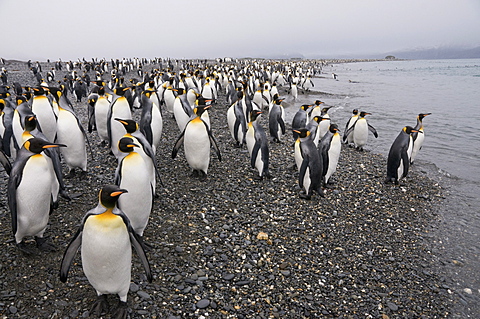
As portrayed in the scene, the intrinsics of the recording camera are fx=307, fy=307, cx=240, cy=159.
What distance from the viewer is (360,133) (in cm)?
877

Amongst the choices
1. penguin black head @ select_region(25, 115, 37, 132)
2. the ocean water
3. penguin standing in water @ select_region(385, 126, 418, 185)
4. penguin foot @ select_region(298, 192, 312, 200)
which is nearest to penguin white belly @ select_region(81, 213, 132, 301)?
penguin black head @ select_region(25, 115, 37, 132)

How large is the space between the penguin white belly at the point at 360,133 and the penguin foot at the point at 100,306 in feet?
25.7

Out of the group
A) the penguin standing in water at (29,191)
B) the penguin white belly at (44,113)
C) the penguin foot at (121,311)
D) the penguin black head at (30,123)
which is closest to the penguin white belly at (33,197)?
the penguin standing in water at (29,191)

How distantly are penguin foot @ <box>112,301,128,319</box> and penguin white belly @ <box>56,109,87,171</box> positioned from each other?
318 centimetres

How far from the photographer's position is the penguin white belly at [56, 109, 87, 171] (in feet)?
16.5

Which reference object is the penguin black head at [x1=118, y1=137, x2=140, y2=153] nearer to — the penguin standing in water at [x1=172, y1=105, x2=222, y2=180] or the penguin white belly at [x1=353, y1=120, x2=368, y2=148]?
the penguin standing in water at [x1=172, y1=105, x2=222, y2=180]

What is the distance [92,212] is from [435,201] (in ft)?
19.6

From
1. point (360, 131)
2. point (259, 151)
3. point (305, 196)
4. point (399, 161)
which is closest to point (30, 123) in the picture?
point (259, 151)

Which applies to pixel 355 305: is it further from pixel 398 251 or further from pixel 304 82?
pixel 304 82

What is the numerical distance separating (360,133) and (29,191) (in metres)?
8.00

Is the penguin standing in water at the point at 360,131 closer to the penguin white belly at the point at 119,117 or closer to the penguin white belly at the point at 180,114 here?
the penguin white belly at the point at 180,114

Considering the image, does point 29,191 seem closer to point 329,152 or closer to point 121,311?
point 121,311

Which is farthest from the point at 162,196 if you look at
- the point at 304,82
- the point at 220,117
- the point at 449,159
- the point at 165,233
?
the point at 304,82

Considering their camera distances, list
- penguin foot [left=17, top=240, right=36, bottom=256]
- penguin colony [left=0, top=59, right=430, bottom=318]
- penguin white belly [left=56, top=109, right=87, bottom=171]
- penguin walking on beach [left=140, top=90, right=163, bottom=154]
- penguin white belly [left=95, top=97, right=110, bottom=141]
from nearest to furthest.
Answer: penguin colony [left=0, top=59, right=430, bottom=318]
penguin foot [left=17, top=240, right=36, bottom=256]
penguin white belly [left=56, top=109, right=87, bottom=171]
penguin walking on beach [left=140, top=90, right=163, bottom=154]
penguin white belly [left=95, top=97, right=110, bottom=141]
